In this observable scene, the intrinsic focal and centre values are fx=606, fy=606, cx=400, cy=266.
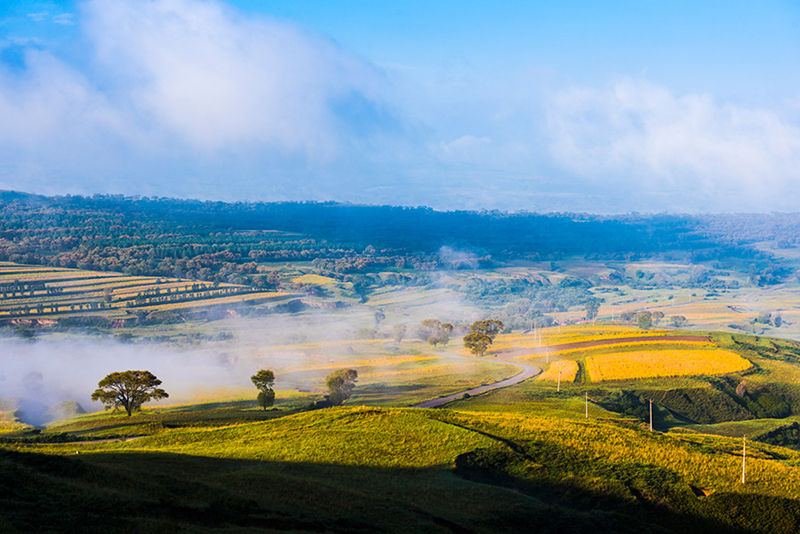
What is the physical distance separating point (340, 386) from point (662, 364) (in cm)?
6792

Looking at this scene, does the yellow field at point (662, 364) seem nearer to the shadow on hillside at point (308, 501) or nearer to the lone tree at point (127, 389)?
the shadow on hillside at point (308, 501)

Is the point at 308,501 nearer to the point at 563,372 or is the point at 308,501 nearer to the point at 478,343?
the point at 563,372

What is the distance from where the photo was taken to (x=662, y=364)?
125125 millimetres

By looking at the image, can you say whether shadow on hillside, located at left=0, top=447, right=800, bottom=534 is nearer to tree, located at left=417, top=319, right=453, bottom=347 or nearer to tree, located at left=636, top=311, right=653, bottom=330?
tree, located at left=417, top=319, right=453, bottom=347

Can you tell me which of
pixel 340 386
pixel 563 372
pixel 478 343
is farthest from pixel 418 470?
A: pixel 478 343

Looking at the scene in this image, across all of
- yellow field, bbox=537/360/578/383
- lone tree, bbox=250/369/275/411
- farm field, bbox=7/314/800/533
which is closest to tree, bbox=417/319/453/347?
yellow field, bbox=537/360/578/383

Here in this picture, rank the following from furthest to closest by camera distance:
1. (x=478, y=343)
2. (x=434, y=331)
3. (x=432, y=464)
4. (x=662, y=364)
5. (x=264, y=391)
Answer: (x=434, y=331), (x=478, y=343), (x=662, y=364), (x=264, y=391), (x=432, y=464)

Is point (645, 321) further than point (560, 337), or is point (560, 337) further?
point (645, 321)

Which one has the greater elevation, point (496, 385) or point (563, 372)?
point (563, 372)

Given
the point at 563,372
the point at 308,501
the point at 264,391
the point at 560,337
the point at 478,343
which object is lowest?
the point at 563,372

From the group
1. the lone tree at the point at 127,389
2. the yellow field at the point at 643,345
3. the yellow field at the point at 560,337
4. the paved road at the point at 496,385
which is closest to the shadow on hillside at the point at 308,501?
the paved road at the point at 496,385

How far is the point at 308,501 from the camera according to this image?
36031 millimetres

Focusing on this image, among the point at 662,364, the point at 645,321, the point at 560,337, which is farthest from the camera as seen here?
the point at 645,321

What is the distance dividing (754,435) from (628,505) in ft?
170
